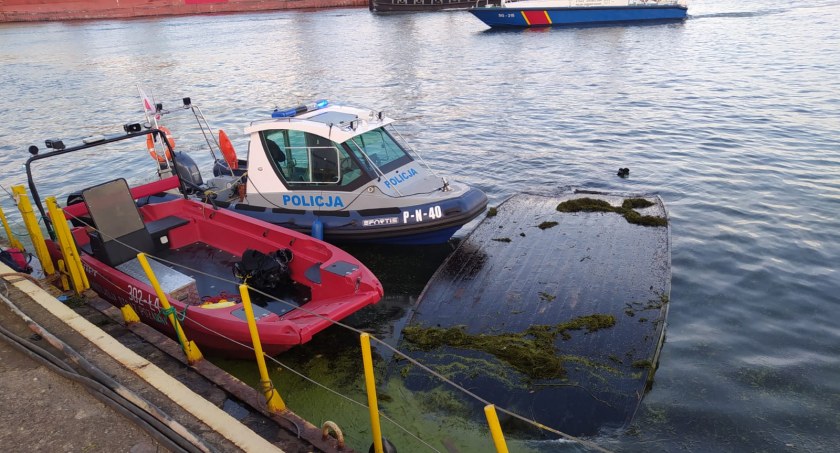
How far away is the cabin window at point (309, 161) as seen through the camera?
35.3 ft

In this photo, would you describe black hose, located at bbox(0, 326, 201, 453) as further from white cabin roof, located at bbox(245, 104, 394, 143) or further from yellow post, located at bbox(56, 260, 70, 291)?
white cabin roof, located at bbox(245, 104, 394, 143)

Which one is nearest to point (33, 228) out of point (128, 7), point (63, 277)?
point (63, 277)

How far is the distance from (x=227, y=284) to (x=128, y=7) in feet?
244

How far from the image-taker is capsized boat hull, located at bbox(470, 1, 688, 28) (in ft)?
147

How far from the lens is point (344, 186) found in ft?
35.6

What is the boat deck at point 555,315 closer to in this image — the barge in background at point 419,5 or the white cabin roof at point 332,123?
the white cabin roof at point 332,123

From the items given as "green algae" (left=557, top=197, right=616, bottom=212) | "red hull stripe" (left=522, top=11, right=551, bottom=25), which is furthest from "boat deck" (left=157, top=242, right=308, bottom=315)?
"red hull stripe" (left=522, top=11, right=551, bottom=25)

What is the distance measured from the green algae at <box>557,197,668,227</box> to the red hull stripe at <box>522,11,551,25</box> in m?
37.2

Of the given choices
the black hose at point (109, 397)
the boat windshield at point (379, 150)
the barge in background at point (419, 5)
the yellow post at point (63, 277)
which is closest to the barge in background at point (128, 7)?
the barge in background at point (419, 5)

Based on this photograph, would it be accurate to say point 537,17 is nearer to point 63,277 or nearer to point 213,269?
point 213,269

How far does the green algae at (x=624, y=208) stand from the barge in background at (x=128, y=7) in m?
69.3

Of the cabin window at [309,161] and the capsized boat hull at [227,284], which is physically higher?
the cabin window at [309,161]

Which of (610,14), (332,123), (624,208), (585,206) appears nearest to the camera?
(332,123)

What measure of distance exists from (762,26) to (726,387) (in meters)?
41.5
